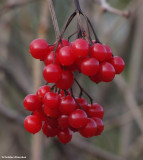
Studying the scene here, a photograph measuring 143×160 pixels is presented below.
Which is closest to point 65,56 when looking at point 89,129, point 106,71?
point 106,71

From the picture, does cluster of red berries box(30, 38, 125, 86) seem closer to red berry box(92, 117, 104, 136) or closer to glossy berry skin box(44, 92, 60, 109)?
glossy berry skin box(44, 92, 60, 109)

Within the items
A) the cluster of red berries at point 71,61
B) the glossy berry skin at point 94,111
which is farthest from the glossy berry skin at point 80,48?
the glossy berry skin at point 94,111

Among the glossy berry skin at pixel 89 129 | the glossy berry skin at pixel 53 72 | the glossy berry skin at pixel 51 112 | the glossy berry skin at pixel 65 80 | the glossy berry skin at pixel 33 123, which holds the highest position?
the glossy berry skin at pixel 53 72

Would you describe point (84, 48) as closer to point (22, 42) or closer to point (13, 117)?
point (13, 117)

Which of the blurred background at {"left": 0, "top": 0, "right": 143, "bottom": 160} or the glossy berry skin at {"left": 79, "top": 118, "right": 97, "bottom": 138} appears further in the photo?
the blurred background at {"left": 0, "top": 0, "right": 143, "bottom": 160}

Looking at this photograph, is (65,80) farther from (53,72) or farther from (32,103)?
(32,103)

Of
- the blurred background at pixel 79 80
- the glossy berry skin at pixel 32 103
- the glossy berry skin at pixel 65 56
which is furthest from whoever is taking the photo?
the blurred background at pixel 79 80

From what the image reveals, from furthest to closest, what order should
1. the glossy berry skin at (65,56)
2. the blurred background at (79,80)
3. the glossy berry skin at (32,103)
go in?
1. the blurred background at (79,80)
2. the glossy berry skin at (32,103)
3. the glossy berry skin at (65,56)

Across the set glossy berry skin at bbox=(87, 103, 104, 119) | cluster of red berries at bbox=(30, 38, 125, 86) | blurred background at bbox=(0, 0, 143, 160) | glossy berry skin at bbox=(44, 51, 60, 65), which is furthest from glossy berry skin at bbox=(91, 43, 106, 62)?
blurred background at bbox=(0, 0, 143, 160)

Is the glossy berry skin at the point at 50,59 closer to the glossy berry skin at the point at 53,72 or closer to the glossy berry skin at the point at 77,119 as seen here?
the glossy berry skin at the point at 53,72
